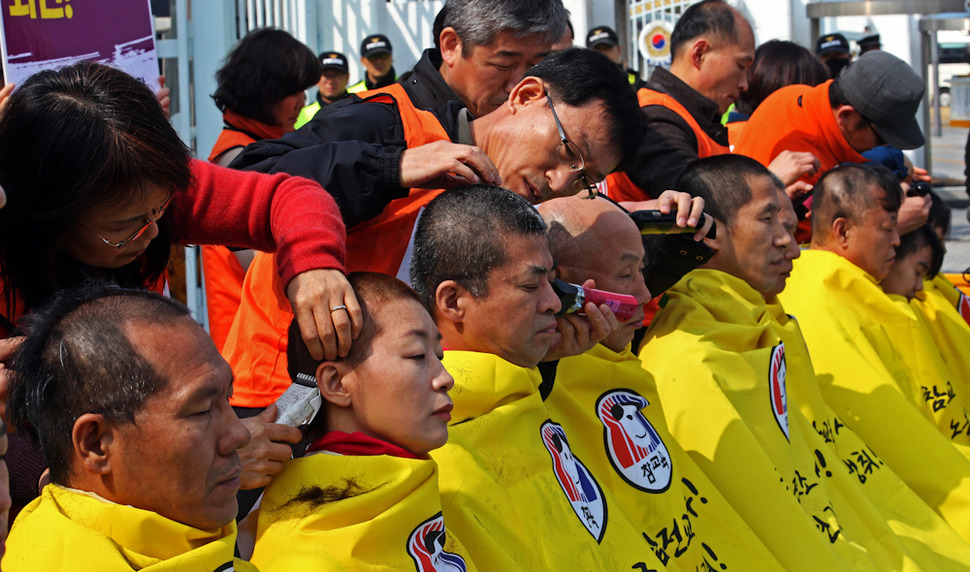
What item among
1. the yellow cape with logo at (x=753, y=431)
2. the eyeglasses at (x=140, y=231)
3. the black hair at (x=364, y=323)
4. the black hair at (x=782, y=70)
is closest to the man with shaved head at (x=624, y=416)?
the yellow cape with logo at (x=753, y=431)

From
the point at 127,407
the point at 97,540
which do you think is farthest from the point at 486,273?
the point at 97,540

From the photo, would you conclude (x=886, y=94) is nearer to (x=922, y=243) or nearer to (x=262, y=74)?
(x=922, y=243)

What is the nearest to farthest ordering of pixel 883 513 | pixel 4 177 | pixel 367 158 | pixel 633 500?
pixel 4 177, pixel 367 158, pixel 633 500, pixel 883 513

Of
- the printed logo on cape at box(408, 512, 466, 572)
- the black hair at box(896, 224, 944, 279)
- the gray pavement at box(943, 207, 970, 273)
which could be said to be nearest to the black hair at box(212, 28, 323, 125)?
the printed logo on cape at box(408, 512, 466, 572)

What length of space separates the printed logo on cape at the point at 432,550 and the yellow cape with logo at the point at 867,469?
198 centimetres

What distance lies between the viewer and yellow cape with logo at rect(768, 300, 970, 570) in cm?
344

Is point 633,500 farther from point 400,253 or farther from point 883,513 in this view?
point 883,513

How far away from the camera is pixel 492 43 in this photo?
2.67 meters

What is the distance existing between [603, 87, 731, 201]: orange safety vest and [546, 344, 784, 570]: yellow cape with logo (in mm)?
1110

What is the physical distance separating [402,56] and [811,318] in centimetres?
477

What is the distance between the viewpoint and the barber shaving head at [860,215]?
4316mm

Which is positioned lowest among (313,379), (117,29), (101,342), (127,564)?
(127,564)

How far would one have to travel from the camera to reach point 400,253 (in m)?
2.34

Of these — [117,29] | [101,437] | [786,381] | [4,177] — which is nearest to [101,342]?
[101,437]
